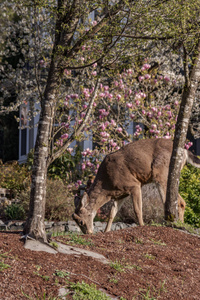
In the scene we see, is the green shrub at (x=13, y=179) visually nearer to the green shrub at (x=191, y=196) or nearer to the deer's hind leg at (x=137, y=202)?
the green shrub at (x=191, y=196)

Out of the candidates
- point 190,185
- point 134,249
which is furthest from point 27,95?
point 134,249

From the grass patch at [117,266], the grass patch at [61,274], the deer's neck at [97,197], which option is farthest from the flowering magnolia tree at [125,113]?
the grass patch at [61,274]

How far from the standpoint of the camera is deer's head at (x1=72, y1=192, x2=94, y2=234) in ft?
27.6

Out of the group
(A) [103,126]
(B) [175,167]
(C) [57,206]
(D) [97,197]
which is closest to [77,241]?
(D) [97,197]

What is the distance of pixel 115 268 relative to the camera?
5.29 m

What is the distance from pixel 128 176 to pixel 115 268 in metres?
3.83

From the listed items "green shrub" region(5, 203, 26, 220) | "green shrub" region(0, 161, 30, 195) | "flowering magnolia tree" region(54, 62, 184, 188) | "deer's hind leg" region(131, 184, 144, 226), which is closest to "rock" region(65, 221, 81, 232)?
"deer's hind leg" region(131, 184, 144, 226)

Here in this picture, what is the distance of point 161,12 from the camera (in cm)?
611

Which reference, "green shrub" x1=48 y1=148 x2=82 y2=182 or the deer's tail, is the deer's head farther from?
"green shrub" x1=48 y1=148 x2=82 y2=182

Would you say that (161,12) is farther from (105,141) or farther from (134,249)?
(105,141)

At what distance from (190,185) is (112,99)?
4485 millimetres

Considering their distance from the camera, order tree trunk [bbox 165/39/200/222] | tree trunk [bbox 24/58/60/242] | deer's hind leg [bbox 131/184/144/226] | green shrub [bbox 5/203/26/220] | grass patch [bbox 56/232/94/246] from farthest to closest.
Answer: green shrub [bbox 5/203/26/220], deer's hind leg [bbox 131/184/144/226], tree trunk [bbox 165/39/200/222], grass patch [bbox 56/232/94/246], tree trunk [bbox 24/58/60/242]

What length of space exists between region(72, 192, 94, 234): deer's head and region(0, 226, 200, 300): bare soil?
123 cm

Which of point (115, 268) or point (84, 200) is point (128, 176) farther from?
point (115, 268)
